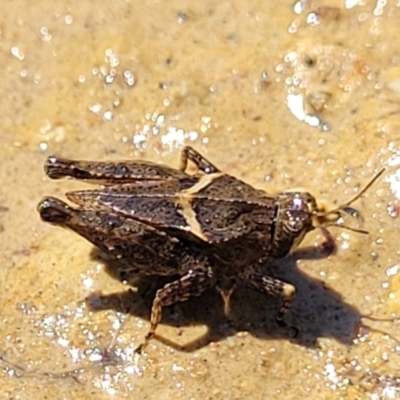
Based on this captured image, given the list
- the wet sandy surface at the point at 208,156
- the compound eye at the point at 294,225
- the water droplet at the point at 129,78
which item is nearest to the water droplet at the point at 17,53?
the wet sandy surface at the point at 208,156

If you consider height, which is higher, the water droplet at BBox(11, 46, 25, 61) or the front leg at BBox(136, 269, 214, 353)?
the water droplet at BBox(11, 46, 25, 61)

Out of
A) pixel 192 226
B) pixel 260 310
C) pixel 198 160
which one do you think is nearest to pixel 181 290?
pixel 192 226

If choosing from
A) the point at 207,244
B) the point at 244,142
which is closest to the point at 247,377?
the point at 207,244

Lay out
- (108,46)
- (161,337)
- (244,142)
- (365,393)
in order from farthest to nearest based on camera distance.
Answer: (108,46) → (244,142) → (161,337) → (365,393)

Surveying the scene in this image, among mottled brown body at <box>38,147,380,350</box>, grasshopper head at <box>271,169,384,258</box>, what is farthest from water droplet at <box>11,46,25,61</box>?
grasshopper head at <box>271,169,384,258</box>

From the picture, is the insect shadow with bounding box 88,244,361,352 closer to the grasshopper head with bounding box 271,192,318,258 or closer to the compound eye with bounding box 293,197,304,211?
the grasshopper head with bounding box 271,192,318,258

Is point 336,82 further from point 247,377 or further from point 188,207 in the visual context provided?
point 247,377

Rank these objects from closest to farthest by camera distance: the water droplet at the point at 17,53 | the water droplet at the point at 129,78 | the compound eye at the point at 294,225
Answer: the compound eye at the point at 294,225 < the water droplet at the point at 129,78 < the water droplet at the point at 17,53

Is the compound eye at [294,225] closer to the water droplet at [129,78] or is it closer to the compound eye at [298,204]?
the compound eye at [298,204]
